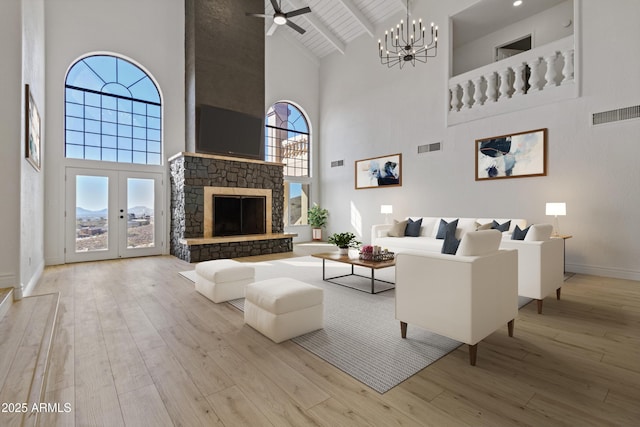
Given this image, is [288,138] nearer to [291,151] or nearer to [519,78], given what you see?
[291,151]

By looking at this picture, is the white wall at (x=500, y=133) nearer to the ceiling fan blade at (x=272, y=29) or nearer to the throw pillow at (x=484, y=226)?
the throw pillow at (x=484, y=226)

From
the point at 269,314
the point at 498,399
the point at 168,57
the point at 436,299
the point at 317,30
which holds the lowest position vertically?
the point at 498,399

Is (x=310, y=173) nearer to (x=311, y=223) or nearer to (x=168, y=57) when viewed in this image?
(x=311, y=223)

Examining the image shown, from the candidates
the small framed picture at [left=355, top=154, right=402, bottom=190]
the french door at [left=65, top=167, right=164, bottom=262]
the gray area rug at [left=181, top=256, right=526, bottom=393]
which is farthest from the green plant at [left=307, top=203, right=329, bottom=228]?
the gray area rug at [left=181, top=256, right=526, bottom=393]

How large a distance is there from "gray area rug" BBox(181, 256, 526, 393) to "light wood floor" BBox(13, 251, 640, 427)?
93 millimetres

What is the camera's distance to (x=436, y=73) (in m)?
6.89

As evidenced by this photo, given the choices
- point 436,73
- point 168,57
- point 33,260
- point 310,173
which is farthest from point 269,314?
point 310,173

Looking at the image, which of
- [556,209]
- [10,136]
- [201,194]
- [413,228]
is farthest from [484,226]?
[10,136]

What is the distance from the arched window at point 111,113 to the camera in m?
6.20

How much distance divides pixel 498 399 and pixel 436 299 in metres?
0.69

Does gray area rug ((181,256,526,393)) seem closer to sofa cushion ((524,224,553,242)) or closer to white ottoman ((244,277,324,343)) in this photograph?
white ottoman ((244,277,324,343))

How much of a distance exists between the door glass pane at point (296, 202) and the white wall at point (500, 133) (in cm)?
77

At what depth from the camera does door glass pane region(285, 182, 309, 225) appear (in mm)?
9539

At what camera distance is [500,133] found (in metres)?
5.96
